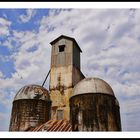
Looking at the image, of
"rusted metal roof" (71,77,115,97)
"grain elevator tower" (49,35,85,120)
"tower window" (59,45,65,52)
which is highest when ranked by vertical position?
"tower window" (59,45,65,52)

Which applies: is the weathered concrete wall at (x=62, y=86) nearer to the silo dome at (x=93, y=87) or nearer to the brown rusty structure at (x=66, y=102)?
the brown rusty structure at (x=66, y=102)

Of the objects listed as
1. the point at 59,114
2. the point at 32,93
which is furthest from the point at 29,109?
the point at 59,114

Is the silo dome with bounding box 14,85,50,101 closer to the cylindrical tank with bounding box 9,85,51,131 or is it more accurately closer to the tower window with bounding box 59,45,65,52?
the cylindrical tank with bounding box 9,85,51,131

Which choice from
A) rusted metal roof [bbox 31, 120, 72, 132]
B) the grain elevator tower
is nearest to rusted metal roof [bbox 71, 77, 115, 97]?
rusted metal roof [bbox 31, 120, 72, 132]

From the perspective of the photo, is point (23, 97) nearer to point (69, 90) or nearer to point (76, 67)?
point (69, 90)

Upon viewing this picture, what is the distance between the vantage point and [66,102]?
14.1m

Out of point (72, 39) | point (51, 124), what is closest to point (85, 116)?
point (51, 124)

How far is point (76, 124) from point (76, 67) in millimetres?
5835

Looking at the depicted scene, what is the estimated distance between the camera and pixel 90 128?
397 inches

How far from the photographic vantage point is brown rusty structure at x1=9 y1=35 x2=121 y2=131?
10.5 meters

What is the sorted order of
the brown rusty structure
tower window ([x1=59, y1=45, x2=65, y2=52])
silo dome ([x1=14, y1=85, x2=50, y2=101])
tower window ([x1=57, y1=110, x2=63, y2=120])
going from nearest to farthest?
1. the brown rusty structure
2. silo dome ([x1=14, y1=85, x2=50, y2=101])
3. tower window ([x1=57, y1=110, x2=63, y2=120])
4. tower window ([x1=59, y1=45, x2=65, y2=52])

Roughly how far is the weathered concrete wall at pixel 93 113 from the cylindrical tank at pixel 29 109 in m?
2.32

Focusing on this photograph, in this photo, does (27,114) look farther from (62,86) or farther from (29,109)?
(62,86)

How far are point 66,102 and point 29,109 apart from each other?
278 cm
